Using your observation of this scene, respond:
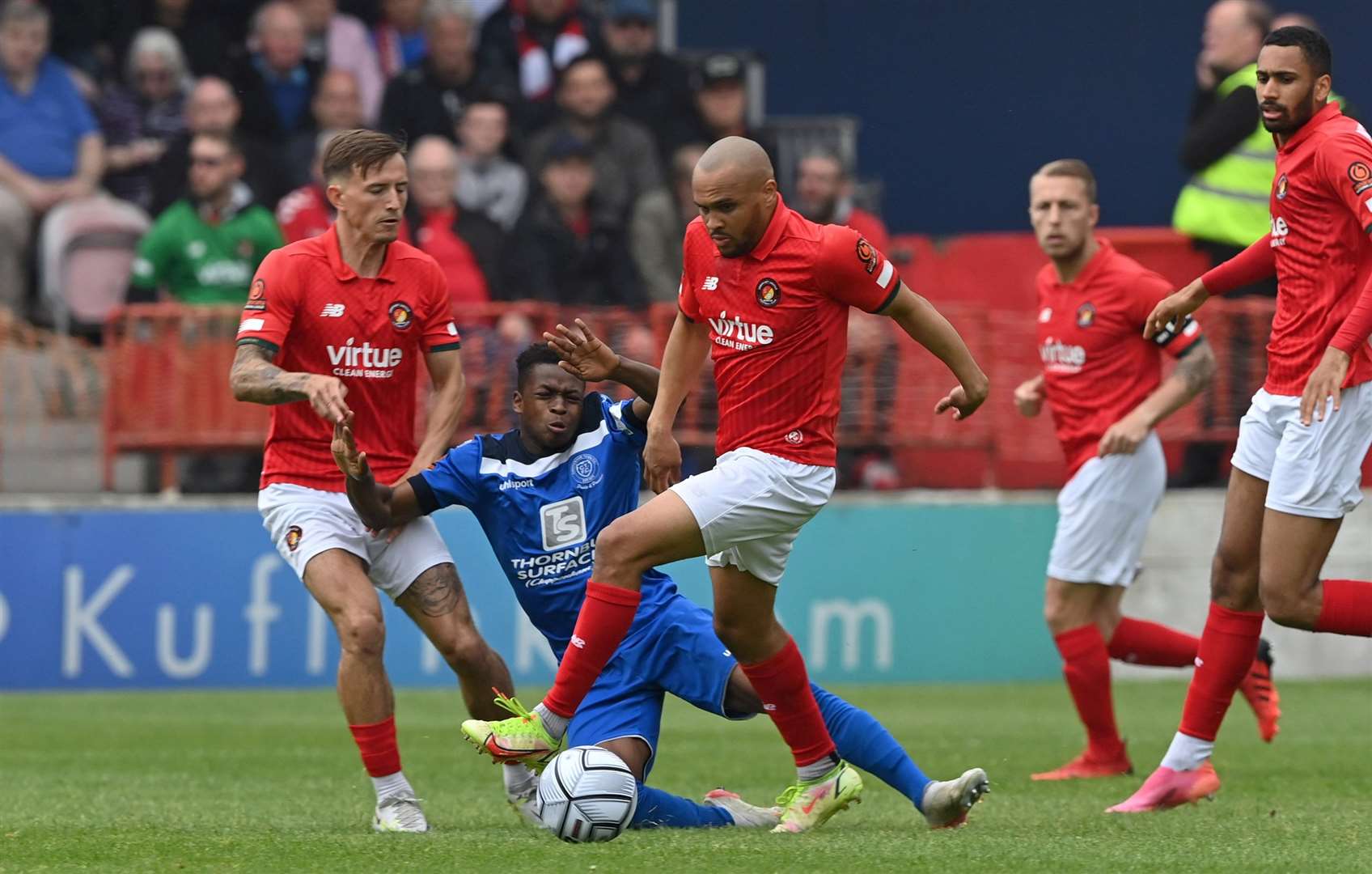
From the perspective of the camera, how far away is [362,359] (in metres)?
7.28

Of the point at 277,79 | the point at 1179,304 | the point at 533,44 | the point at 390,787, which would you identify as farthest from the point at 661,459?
the point at 533,44

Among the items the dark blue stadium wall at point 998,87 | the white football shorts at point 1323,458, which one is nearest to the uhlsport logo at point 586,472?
the white football shorts at point 1323,458

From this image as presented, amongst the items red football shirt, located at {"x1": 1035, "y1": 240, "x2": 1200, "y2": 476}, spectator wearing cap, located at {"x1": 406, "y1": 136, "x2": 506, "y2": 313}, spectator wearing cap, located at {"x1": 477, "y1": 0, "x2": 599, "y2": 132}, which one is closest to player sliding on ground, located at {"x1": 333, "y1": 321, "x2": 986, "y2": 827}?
red football shirt, located at {"x1": 1035, "y1": 240, "x2": 1200, "y2": 476}

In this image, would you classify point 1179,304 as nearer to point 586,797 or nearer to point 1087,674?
point 1087,674

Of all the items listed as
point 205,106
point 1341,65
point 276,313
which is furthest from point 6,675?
point 1341,65

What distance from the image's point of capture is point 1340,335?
6.50 m

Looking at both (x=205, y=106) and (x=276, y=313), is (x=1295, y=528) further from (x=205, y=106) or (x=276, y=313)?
(x=205, y=106)

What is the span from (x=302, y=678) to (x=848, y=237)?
24.7ft

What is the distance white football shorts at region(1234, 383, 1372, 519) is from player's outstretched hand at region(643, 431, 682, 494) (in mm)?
1915

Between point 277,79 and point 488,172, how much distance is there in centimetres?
182

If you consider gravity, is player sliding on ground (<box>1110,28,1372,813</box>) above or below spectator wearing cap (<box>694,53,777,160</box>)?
below

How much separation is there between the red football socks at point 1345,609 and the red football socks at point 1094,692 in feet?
5.82

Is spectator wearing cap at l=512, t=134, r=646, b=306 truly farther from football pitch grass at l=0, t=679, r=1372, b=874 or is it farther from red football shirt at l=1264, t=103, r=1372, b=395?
red football shirt at l=1264, t=103, r=1372, b=395

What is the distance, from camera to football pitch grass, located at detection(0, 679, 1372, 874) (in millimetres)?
5844
